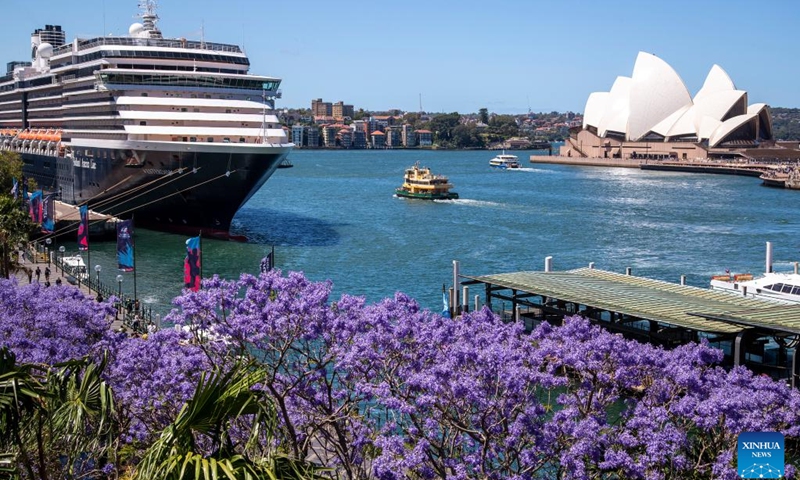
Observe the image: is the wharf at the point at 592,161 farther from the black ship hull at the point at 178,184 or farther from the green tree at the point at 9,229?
the green tree at the point at 9,229

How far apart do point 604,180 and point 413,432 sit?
292 feet

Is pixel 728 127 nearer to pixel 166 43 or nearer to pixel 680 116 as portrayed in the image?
pixel 680 116

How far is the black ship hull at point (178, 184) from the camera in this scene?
40188mm

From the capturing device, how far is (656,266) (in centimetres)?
3812

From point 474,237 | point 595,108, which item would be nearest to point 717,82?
point 595,108

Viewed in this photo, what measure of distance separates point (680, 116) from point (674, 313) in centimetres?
9819

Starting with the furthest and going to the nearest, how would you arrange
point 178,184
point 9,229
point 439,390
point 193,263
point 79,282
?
point 178,184 < point 9,229 < point 79,282 < point 193,263 < point 439,390

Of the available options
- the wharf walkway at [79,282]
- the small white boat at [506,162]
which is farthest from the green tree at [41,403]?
the small white boat at [506,162]

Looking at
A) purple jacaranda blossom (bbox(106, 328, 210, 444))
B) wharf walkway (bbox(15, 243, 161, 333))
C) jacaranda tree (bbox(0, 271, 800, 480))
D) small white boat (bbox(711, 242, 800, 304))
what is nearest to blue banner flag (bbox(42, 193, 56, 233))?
wharf walkway (bbox(15, 243, 161, 333))

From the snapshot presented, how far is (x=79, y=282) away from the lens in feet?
96.0

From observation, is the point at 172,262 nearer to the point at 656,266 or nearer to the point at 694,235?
the point at 656,266

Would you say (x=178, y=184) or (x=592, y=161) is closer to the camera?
(x=178, y=184)

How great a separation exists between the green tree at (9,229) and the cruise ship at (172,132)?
8.33 metres

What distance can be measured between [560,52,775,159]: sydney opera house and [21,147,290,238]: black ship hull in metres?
78.0
